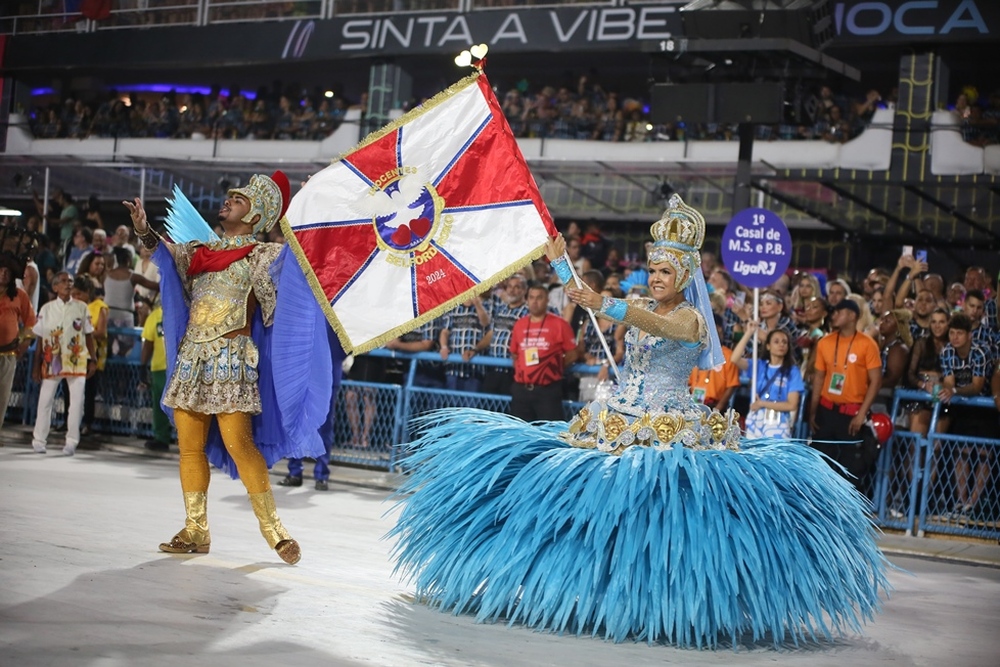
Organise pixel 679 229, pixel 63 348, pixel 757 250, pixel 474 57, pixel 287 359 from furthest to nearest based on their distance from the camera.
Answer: pixel 63 348, pixel 757 250, pixel 287 359, pixel 474 57, pixel 679 229

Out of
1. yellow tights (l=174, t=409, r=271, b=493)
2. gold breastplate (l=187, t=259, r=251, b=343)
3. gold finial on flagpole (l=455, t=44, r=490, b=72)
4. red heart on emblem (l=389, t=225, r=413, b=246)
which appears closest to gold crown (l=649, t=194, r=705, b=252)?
gold finial on flagpole (l=455, t=44, r=490, b=72)

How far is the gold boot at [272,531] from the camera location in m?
6.32

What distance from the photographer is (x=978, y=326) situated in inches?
395

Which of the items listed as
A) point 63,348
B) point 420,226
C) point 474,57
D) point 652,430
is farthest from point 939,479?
point 63,348

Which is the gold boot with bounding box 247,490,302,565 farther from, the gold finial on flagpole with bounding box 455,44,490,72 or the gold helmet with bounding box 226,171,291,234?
the gold finial on flagpole with bounding box 455,44,490,72

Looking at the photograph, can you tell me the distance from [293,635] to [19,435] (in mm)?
8490

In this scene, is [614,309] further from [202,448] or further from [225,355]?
[202,448]

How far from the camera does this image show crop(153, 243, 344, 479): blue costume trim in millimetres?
6516

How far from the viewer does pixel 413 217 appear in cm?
654

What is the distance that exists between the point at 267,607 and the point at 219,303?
1777 millimetres

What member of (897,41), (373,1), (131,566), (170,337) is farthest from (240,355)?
(373,1)

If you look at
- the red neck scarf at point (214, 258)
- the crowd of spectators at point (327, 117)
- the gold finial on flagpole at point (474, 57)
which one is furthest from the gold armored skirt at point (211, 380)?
the crowd of spectators at point (327, 117)

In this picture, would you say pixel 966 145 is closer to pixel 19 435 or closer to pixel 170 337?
pixel 19 435

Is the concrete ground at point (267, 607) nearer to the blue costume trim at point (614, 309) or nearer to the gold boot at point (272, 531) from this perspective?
the gold boot at point (272, 531)
